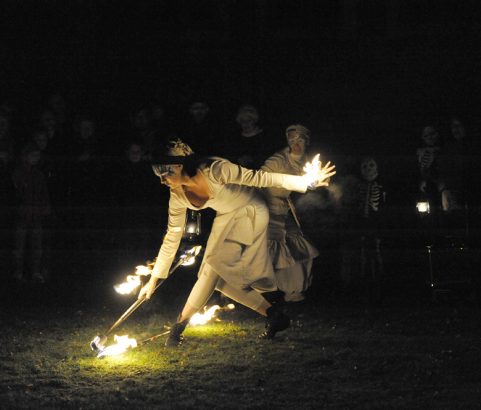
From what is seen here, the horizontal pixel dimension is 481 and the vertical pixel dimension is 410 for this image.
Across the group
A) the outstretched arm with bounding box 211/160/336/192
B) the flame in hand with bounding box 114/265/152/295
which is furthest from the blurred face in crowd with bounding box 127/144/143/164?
the outstretched arm with bounding box 211/160/336/192

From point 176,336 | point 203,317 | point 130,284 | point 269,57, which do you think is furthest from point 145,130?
point 176,336

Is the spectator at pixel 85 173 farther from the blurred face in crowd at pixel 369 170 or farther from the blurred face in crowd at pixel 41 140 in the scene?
the blurred face in crowd at pixel 369 170

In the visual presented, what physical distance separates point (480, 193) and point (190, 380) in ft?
18.9

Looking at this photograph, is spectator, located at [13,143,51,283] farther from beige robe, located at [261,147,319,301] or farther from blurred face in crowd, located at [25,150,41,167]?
beige robe, located at [261,147,319,301]

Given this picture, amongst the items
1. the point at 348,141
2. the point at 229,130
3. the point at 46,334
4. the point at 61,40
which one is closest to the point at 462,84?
the point at 348,141

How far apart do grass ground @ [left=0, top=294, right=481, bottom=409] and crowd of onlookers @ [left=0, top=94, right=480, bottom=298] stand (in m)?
1.71

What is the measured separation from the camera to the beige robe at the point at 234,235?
7379mm

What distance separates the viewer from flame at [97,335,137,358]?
6.96 meters

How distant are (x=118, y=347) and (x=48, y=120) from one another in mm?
5029

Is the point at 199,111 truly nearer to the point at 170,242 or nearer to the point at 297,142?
the point at 297,142

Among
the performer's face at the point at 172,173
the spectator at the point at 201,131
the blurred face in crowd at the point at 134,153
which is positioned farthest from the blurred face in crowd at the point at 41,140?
the performer's face at the point at 172,173

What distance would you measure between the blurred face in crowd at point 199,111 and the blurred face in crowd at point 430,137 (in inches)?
104

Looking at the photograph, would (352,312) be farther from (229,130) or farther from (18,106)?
(18,106)

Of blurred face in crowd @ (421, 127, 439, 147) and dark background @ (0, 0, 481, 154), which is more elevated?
dark background @ (0, 0, 481, 154)
